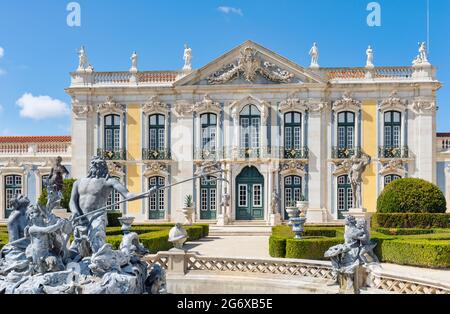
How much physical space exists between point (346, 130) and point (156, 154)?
950cm

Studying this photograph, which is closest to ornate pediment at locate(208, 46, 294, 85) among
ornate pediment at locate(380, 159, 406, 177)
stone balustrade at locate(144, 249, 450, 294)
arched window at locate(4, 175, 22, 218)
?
ornate pediment at locate(380, 159, 406, 177)

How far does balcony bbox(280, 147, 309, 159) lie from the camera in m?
25.2

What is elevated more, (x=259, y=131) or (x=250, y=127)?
(x=250, y=127)

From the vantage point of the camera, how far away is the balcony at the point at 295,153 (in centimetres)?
2522

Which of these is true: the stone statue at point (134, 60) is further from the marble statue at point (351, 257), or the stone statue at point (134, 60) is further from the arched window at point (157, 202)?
the marble statue at point (351, 257)

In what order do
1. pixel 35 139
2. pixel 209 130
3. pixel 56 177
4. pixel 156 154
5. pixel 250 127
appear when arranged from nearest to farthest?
pixel 56 177, pixel 250 127, pixel 209 130, pixel 156 154, pixel 35 139

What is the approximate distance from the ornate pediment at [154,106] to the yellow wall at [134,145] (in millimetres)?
452

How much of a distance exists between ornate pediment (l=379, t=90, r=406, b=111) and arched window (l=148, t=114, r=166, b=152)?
10.8 meters

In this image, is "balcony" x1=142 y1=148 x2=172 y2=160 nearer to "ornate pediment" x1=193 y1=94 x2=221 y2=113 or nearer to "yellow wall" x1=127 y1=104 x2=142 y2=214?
"yellow wall" x1=127 y1=104 x2=142 y2=214

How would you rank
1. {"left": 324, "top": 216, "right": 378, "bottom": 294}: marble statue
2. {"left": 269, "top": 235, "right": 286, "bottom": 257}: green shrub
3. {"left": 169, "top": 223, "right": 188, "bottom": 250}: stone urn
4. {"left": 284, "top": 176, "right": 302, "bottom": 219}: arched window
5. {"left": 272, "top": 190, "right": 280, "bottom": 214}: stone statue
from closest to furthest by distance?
{"left": 324, "top": 216, "right": 378, "bottom": 294}: marble statue < {"left": 169, "top": 223, "right": 188, "bottom": 250}: stone urn < {"left": 269, "top": 235, "right": 286, "bottom": 257}: green shrub < {"left": 272, "top": 190, "right": 280, "bottom": 214}: stone statue < {"left": 284, "top": 176, "right": 302, "bottom": 219}: arched window

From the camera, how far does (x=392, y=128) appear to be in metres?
25.1

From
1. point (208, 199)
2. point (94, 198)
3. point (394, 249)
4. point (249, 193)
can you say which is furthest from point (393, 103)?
point (94, 198)

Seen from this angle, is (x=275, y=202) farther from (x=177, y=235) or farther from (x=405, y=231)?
(x=177, y=235)

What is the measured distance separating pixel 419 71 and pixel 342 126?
448 centimetres
